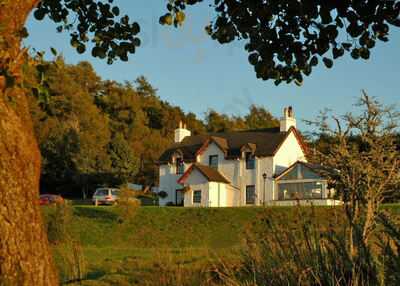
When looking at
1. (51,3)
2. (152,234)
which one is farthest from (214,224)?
(51,3)

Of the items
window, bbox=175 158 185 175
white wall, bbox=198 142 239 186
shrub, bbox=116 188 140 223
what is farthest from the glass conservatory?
shrub, bbox=116 188 140 223

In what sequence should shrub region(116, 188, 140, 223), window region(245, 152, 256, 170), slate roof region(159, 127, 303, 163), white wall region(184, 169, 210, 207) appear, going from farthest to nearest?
window region(245, 152, 256, 170)
slate roof region(159, 127, 303, 163)
white wall region(184, 169, 210, 207)
shrub region(116, 188, 140, 223)

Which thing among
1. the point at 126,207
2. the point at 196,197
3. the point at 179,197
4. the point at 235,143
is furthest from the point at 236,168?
the point at 126,207

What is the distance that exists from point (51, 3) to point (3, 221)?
4475mm

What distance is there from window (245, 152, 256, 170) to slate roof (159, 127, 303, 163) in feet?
1.98

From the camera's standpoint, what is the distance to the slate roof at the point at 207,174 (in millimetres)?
48944

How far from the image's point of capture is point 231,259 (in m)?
9.23

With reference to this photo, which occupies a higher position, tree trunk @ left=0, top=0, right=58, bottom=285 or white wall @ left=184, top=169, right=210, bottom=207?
white wall @ left=184, top=169, right=210, bottom=207

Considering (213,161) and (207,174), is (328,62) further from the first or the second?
(213,161)

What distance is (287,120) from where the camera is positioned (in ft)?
168

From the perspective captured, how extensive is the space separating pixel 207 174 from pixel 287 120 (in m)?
8.01

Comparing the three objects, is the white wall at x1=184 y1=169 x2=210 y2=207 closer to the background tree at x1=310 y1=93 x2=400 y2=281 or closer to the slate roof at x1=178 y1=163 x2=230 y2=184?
the slate roof at x1=178 y1=163 x2=230 y2=184

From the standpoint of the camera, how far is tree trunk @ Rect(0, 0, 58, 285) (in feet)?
12.4

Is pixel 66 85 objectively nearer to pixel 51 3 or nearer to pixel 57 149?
pixel 57 149
